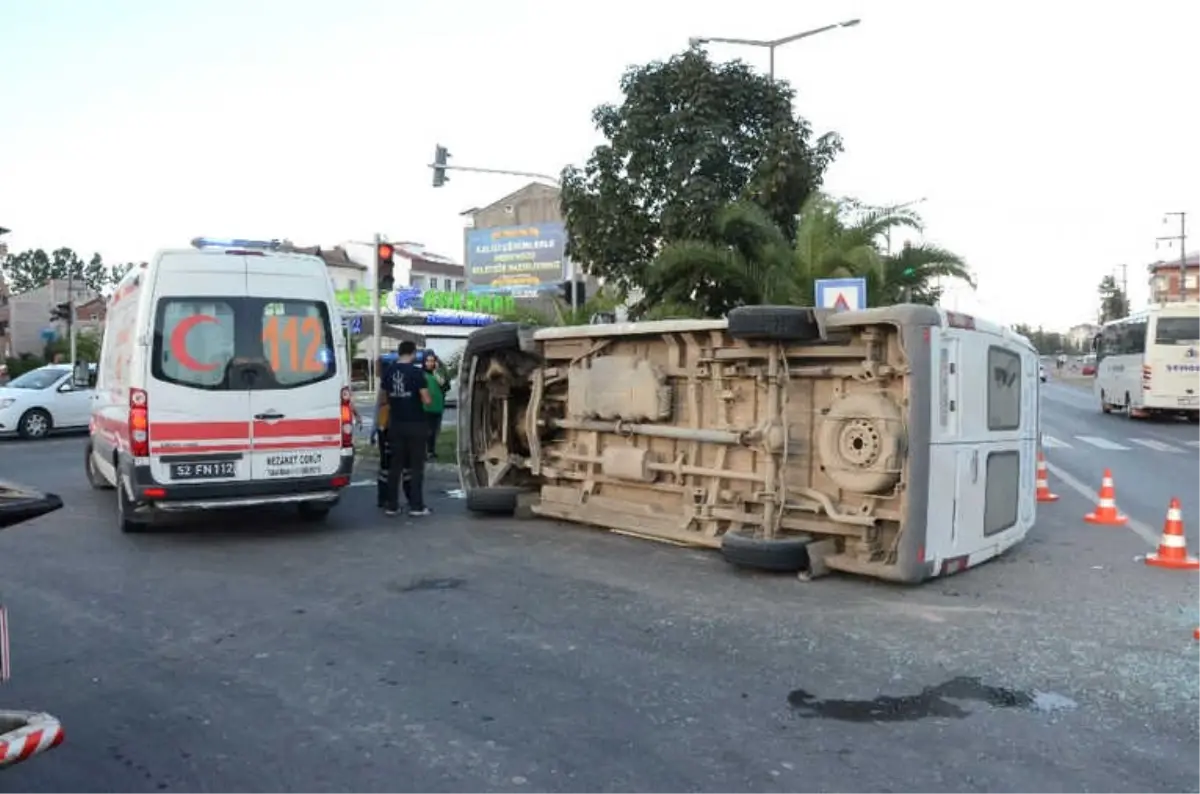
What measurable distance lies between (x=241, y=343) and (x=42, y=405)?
13.2m

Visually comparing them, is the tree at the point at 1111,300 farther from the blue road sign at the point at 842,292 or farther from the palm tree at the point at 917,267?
the blue road sign at the point at 842,292

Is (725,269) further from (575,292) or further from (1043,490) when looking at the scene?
(1043,490)

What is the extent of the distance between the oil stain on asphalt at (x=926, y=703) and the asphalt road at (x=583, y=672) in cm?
2

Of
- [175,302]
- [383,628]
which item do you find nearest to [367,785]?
[383,628]

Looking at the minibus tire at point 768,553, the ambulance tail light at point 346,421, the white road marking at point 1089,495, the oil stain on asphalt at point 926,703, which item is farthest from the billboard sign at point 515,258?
the oil stain on asphalt at point 926,703

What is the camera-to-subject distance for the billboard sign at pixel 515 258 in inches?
1967

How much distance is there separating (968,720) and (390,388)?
6.76 meters

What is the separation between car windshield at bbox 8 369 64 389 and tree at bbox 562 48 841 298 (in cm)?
1117

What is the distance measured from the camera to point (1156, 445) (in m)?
19.1

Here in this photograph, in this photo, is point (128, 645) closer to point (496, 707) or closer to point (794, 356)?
point (496, 707)

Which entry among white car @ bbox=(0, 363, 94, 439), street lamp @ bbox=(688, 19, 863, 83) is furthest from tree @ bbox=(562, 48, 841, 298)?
white car @ bbox=(0, 363, 94, 439)

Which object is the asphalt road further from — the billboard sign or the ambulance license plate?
the billboard sign

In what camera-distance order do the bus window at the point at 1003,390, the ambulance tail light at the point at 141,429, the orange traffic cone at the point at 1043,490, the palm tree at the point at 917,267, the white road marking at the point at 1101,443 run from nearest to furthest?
the bus window at the point at 1003,390 → the ambulance tail light at the point at 141,429 → the orange traffic cone at the point at 1043,490 → the palm tree at the point at 917,267 → the white road marking at the point at 1101,443

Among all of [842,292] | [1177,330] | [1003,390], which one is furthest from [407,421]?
[1177,330]
